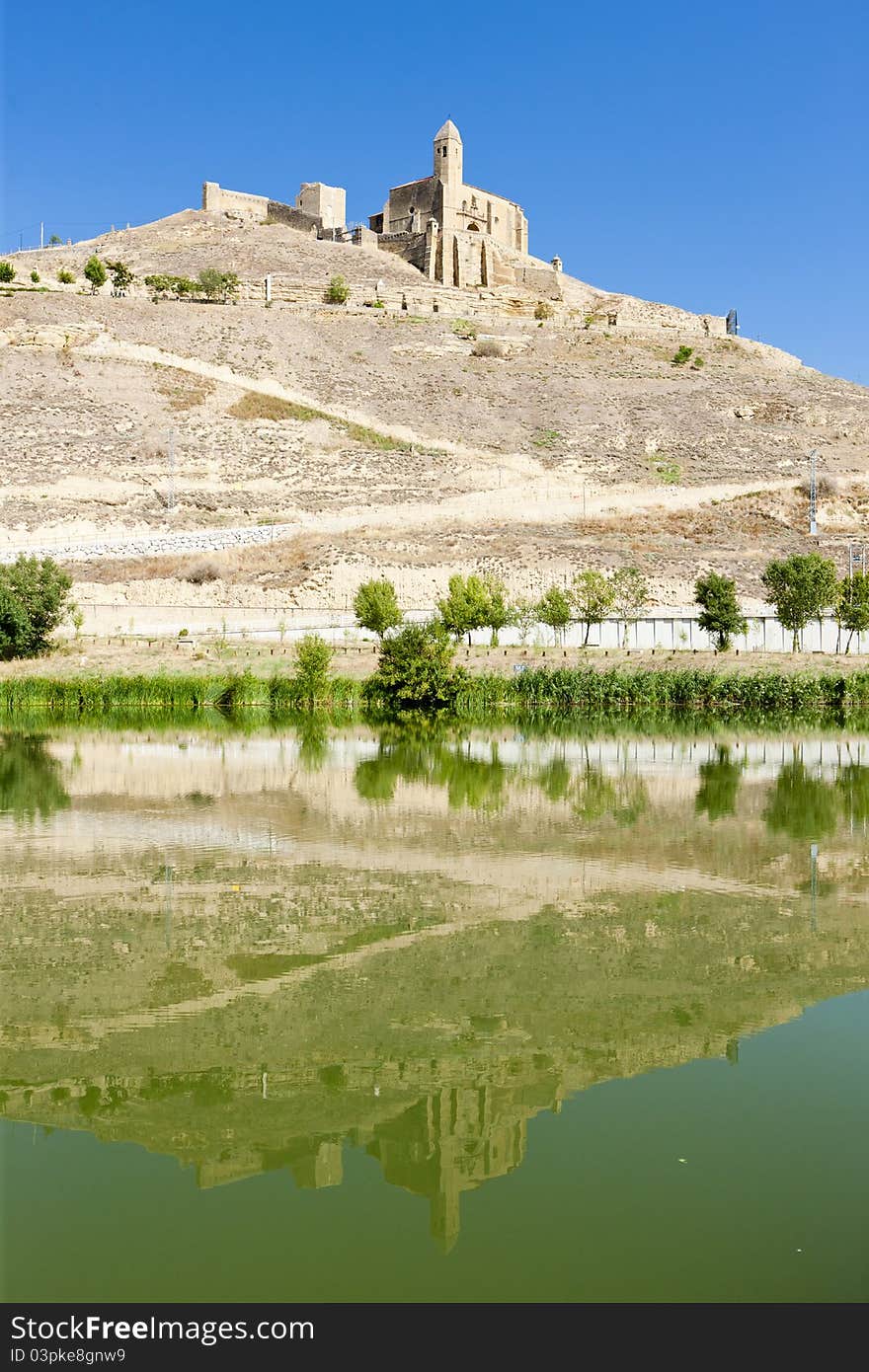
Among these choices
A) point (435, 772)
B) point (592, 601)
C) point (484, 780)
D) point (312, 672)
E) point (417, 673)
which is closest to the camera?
point (484, 780)

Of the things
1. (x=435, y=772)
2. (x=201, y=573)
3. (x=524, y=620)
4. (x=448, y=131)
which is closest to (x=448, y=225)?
(x=448, y=131)

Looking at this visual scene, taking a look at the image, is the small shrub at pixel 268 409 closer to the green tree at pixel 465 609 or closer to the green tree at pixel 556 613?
the green tree at pixel 465 609

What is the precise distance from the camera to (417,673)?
38219 mm

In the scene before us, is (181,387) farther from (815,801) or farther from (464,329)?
(815,801)

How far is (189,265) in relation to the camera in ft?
323

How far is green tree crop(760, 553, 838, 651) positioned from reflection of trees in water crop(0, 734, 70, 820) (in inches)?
1050

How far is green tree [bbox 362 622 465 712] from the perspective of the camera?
38188 millimetres

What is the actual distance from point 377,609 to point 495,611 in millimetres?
4091

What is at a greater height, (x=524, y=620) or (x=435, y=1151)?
(x=524, y=620)

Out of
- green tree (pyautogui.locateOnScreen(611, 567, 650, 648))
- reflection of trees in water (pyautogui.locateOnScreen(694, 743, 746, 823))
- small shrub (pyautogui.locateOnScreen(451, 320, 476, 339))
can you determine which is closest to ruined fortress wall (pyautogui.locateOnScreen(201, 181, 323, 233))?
small shrub (pyautogui.locateOnScreen(451, 320, 476, 339))

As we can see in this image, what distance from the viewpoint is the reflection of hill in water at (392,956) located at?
22.4ft

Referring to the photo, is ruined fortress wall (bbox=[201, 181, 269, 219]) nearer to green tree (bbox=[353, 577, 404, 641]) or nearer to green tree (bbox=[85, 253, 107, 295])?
green tree (bbox=[85, 253, 107, 295])

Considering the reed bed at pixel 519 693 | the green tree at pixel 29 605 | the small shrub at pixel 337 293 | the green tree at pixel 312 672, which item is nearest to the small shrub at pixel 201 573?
the green tree at pixel 29 605
